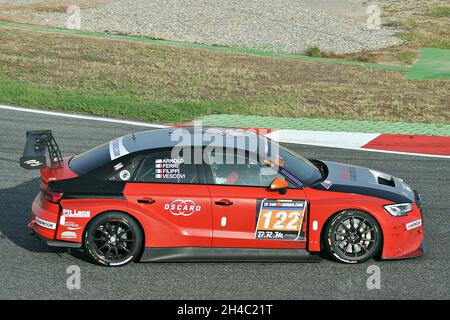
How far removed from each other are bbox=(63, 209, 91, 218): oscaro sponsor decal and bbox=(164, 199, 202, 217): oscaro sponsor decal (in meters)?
0.86

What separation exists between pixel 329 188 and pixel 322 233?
530mm

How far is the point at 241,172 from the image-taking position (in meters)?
9.50

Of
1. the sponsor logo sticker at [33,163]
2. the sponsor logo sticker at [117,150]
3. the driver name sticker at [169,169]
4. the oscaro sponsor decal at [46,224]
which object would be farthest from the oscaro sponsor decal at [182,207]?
the sponsor logo sticker at [33,163]

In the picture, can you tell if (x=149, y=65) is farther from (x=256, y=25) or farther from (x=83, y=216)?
(x=83, y=216)

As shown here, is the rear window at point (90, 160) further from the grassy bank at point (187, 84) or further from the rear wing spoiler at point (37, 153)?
the grassy bank at point (187, 84)

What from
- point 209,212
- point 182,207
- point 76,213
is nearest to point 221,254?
point 209,212

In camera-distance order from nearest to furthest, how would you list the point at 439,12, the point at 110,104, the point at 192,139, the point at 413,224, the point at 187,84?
the point at 413,224
the point at 192,139
the point at 110,104
the point at 187,84
the point at 439,12

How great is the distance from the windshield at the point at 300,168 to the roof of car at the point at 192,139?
360 millimetres

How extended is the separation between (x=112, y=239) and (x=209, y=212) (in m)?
1.11

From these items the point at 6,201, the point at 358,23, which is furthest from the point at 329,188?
the point at 358,23

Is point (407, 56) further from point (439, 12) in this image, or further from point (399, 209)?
point (399, 209)

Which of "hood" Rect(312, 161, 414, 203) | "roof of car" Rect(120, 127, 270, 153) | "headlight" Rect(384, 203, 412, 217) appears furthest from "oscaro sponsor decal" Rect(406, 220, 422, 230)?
"roof of car" Rect(120, 127, 270, 153)

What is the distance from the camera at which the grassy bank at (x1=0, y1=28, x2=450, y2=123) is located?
746 inches

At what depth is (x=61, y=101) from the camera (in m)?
18.9
